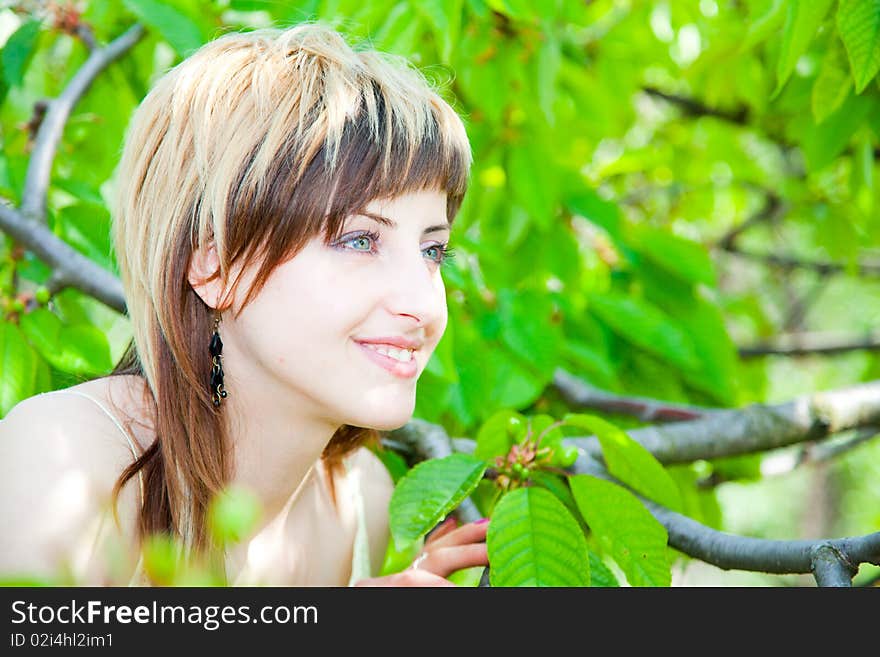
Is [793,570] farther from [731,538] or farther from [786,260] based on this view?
[786,260]

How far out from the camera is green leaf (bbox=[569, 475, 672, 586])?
1.28 m

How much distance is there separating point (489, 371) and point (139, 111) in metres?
0.81

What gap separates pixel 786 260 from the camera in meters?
3.37

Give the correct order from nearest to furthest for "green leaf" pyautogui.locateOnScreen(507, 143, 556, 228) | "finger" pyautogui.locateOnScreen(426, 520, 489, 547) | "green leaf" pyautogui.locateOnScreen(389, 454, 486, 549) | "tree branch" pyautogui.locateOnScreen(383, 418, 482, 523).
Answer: "green leaf" pyautogui.locateOnScreen(389, 454, 486, 549) → "finger" pyautogui.locateOnScreen(426, 520, 489, 547) → "tree branch" pyautogui.locateOnScreen(383, 418, 482, 523) → "green leaf" pyautogui.locateOnScreen(507, 143, 556, 228)

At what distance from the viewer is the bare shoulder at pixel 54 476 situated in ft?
3.84

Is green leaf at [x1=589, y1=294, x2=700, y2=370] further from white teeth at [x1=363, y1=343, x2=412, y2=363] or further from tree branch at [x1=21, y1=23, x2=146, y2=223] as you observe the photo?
tree branch at [x1=21, y1=23, x2=146, y2=223]

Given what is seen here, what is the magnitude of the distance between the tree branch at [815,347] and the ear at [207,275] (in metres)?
1.96

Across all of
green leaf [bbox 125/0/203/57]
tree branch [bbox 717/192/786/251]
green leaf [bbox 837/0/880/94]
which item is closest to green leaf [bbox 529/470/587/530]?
green leaf [bbox 837/0/880/94]

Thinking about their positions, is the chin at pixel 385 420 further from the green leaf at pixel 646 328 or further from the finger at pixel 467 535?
the green leaf at pixel 646 328

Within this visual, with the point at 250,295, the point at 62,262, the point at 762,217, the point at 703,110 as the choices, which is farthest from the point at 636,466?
the point at 762,217

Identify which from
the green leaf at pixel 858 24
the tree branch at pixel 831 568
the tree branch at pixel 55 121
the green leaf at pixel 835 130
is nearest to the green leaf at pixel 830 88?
the green leaf at pixel 835 130

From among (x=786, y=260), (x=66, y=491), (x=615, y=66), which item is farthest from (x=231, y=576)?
(x=786, y=260)

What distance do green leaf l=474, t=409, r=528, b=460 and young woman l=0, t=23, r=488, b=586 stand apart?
13 centimetres
